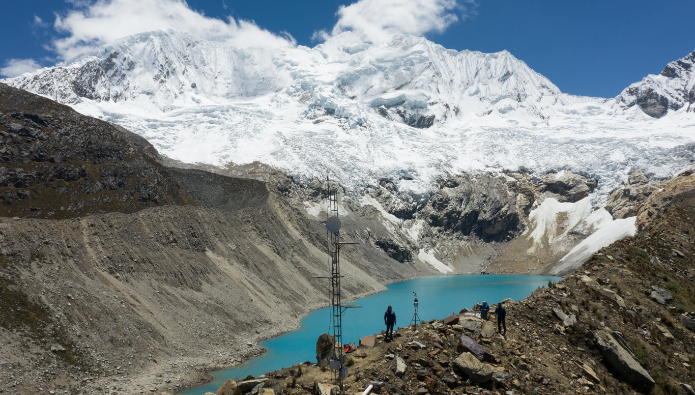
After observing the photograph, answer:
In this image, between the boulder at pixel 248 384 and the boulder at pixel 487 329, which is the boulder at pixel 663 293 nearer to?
the boulder at pixel 487 329

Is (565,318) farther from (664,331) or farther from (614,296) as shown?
(664,331)

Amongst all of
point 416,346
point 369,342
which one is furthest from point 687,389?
point 369,342

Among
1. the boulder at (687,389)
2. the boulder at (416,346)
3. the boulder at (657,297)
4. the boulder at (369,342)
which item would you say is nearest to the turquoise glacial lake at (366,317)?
the boulder at (369,342)

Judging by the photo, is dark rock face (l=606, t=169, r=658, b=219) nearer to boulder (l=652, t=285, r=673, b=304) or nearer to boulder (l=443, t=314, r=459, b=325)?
boulder (l=652, t=285, r=673, b=304)

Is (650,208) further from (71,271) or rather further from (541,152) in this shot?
(71,271)

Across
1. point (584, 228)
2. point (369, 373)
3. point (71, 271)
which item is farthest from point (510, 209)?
point (369, 373)

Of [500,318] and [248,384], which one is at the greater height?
[500,318]
